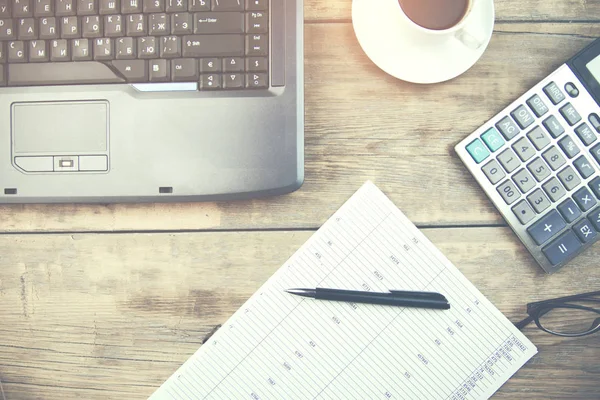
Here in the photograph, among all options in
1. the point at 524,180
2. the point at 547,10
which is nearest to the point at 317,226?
the point at 524,180

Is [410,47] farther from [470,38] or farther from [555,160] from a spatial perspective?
[555,160]

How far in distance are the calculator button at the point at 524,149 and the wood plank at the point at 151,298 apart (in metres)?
0.07

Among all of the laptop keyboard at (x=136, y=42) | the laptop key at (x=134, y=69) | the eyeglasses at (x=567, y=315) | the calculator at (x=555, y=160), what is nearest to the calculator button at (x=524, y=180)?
the calculator at (x=555, y=160)

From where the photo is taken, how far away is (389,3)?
1.53 ft

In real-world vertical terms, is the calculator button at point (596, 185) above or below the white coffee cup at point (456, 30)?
below

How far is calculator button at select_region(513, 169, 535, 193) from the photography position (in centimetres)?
48

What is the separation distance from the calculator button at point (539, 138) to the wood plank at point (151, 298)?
0.09 metres

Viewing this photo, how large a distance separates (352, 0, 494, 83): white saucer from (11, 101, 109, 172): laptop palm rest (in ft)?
0.81

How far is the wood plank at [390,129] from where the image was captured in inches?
19.8

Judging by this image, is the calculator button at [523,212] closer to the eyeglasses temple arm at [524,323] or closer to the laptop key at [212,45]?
the eyeglasses temple arm at [524,323]

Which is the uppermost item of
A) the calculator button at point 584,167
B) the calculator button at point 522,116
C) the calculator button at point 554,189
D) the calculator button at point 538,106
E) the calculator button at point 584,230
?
the calculator button at point 538,106

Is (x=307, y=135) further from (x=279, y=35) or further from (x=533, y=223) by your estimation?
(x=533, y=223)

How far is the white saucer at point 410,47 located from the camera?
468mm

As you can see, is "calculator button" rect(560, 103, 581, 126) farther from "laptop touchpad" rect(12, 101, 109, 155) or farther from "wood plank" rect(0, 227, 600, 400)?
"laptop touchpad" rect(12, 101, 109, 155)
